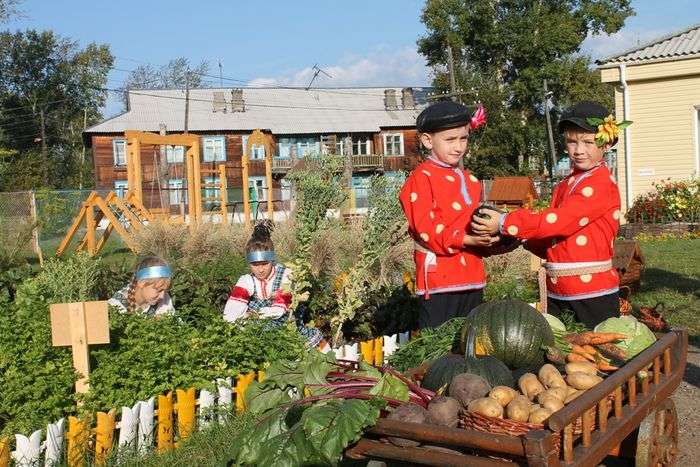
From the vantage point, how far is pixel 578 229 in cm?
483

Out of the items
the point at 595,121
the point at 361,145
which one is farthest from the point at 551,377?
the point at 361,145

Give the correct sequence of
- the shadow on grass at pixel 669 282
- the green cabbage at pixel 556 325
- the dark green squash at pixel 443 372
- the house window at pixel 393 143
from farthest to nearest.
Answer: the house window at pixel 393 143, the shadow on grass at pixel 669 282, the green cabbage at pixel 556 325, the dark green squash at pixel 443 372

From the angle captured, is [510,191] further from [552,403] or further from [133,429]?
[552,403]

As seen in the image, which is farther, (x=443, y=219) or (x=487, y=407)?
(x=443, y=219)

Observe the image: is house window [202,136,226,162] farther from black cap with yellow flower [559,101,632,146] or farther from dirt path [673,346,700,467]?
black cap with yellow flower [559,101,632,146]

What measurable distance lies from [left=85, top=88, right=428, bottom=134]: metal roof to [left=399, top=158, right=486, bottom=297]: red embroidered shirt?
51644mm

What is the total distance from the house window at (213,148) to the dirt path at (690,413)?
5075cm

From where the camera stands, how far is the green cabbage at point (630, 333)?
14.1 feet

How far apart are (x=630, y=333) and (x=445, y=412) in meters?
1.62

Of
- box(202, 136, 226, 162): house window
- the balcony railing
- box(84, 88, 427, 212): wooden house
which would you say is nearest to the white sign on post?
box(84, 88, 427, 212): wooden house

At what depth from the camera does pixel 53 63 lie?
67562mm

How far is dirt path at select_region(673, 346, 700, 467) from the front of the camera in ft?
16.2

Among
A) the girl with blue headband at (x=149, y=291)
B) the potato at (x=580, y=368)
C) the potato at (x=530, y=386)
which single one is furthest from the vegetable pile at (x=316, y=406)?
the girl with blue headband at (x=149, y=291)

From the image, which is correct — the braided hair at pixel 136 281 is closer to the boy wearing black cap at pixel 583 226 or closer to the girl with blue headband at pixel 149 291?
the girl with blue headband at pixel 149 291
